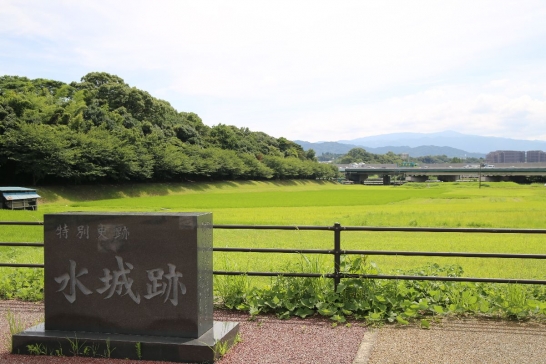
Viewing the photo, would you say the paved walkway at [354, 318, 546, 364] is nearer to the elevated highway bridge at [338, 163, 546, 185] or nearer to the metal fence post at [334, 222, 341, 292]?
the metal fence post at [334, 222, 341, 292]

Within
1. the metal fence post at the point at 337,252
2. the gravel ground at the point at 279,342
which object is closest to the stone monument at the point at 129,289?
the gravel ground at the point at 279,342

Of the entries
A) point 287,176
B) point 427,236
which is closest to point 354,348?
point 427,236

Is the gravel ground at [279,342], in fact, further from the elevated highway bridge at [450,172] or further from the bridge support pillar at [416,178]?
the bridge support pillar at [416,178]

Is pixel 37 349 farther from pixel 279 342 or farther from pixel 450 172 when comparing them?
pixel 450 172

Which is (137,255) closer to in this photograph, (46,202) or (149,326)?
(149,326)

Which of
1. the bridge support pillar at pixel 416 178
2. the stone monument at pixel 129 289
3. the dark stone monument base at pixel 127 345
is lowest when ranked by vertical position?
the bridge support pillar at pixel 416 178

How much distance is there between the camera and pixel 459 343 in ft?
17.0

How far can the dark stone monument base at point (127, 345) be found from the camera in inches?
186

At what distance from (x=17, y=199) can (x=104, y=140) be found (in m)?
24.7

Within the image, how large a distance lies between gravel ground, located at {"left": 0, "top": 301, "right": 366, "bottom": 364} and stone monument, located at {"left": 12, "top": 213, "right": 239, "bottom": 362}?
159mm

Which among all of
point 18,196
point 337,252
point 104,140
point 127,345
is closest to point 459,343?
point 337,252

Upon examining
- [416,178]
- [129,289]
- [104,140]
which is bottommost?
[416,178]

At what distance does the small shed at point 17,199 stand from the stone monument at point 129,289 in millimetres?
23784

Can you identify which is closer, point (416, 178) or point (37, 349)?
point (37, 349)
